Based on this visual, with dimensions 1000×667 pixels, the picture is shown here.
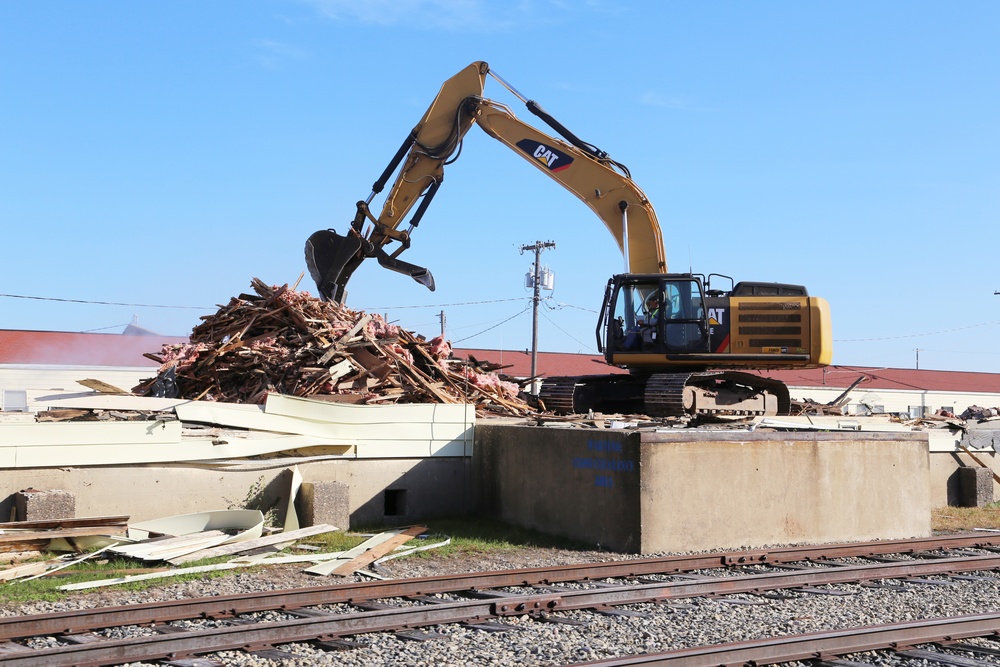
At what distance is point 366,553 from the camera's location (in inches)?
448

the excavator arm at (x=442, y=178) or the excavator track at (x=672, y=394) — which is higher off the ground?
the excavator arm at (x=442, y=178)

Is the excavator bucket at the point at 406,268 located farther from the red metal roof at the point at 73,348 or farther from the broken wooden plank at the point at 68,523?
the red metal roof at the point at 73,348

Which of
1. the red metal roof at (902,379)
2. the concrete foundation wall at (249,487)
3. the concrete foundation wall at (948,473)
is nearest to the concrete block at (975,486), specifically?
the concrete foundation wall at (948,473)

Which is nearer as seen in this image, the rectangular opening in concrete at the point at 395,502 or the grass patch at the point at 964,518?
the rectangular opening in concrete at the point at 395,502

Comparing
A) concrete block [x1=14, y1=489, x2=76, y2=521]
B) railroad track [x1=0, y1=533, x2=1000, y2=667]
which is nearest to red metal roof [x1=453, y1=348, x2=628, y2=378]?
concrete block [x1=14, y1=489, x2=76, y2=521]

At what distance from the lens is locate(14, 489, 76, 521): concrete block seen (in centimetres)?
1183

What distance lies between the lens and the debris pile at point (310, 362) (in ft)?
56.9

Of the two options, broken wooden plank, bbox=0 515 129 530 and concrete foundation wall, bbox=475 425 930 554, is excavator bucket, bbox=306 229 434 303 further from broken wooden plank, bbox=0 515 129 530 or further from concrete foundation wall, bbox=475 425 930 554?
broken wooden plank, bbox=0 515 129 530

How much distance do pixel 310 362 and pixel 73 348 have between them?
2385cm

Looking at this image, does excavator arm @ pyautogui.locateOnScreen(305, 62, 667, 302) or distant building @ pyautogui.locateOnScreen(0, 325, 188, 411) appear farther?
distant building @ pyautogui.locateOnScreen(0, 325, 188, 411)

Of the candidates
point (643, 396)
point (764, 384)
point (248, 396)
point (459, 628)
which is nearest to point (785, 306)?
point (764, 384)

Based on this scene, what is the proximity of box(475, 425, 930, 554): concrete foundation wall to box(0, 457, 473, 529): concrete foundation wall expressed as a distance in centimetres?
123

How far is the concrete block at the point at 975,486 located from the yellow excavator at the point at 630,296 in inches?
153

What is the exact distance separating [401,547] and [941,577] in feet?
20.6
